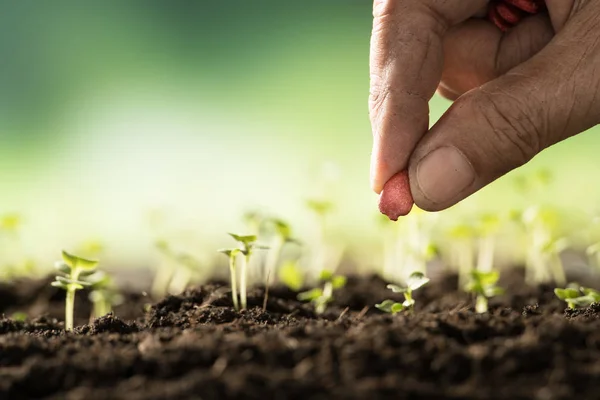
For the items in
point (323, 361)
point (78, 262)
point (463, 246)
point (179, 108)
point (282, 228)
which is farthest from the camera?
point (179, 108)

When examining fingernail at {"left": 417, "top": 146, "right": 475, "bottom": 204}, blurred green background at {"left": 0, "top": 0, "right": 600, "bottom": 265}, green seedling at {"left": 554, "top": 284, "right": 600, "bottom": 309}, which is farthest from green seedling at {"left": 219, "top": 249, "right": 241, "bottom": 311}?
blurred green background at {"left": 0, "top": 0, "right": 600, "bottom": 265}

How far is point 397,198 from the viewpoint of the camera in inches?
60.4

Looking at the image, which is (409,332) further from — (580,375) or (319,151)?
(319,151)

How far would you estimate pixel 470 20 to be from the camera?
6.38 feet

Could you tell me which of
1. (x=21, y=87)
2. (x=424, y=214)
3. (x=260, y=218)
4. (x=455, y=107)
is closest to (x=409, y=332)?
(x=455, y=107)

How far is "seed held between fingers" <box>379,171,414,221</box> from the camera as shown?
1528 mm

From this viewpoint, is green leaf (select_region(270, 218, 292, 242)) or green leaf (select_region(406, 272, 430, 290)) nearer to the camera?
green leaf (select_region(406, 272, 430, 290))

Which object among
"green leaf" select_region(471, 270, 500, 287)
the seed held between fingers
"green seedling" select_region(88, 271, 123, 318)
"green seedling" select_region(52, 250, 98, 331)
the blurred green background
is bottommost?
"green seedling" select_region(88, 271, 123, 318)

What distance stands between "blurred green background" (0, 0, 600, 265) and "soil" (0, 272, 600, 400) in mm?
2589

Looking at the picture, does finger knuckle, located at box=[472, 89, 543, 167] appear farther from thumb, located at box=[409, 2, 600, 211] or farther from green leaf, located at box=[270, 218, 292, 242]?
green leaf, located at box=[270, 218, 292, 242]

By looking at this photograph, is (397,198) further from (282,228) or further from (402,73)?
(282,228)

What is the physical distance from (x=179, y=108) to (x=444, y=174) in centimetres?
325

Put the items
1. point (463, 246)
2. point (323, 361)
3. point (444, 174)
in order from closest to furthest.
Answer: point (323, 361) < point (444, 174) < point (463, 246)

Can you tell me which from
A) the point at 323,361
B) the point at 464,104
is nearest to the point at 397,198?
the point at 464,104
